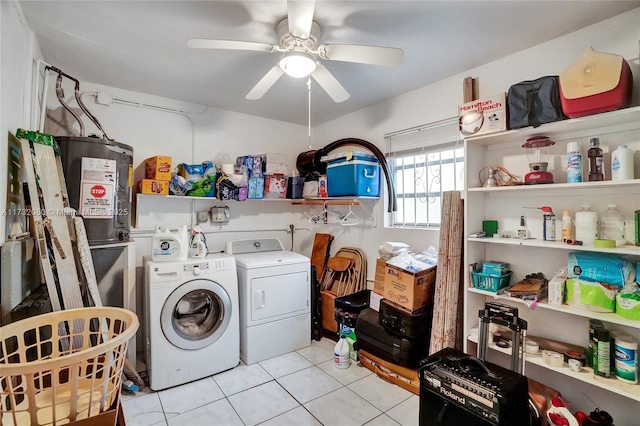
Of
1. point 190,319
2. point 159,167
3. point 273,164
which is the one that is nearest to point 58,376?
point 190,319

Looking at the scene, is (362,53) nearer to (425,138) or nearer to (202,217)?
(425,138)

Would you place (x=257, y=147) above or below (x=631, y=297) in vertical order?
above

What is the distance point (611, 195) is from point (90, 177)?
132 inches

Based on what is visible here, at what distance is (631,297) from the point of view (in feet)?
4.87

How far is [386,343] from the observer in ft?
7.77

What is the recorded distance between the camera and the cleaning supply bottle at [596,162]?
1647 millimetres

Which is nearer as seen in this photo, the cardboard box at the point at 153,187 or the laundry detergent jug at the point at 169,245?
the laundry detergent jug at the point at 169,245

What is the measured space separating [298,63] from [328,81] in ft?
0.80

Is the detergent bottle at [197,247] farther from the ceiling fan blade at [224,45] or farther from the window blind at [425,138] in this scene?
the window blind at [425,138]

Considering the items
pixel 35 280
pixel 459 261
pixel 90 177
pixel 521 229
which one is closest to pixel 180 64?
pixel 90 177

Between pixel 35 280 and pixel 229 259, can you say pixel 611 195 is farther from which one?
pixel 35 280

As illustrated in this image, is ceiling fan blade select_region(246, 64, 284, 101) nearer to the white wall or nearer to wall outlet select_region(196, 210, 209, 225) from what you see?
the white wall

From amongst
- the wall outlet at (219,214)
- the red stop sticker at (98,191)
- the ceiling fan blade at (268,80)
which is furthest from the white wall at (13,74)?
the wall outlet at (219,214)

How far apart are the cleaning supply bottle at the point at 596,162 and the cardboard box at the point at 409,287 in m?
1.13
